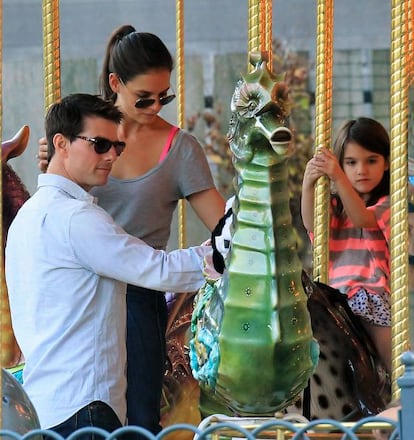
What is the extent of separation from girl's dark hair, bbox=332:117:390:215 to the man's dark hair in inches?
45.3

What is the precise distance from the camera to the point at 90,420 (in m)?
3.18

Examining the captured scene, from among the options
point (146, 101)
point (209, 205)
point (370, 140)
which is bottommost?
point (209, 205)

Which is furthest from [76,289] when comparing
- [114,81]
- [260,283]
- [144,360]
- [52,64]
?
[52,64]

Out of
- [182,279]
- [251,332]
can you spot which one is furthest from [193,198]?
[251,332]

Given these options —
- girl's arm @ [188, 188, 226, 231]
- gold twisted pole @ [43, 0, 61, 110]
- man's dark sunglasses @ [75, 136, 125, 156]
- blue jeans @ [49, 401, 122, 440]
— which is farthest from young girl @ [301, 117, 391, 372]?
blue jeans @ [49, 401, 122, 440]

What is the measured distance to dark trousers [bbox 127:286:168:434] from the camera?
3.66 m

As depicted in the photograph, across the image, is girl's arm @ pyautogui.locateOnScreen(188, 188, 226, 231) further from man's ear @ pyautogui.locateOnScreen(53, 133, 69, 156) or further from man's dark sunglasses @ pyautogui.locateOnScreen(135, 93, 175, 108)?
man's ear @ pyautogui.locateOnScreen(53, 133, 69, 156)

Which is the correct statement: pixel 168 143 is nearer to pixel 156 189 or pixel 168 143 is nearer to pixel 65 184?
pixel 156 189

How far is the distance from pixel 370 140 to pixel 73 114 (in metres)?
1.30

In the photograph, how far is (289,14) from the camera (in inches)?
324

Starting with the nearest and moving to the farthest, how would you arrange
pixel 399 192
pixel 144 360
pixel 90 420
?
pixel 399 192 → pixel 90 420 → pixel 144 360

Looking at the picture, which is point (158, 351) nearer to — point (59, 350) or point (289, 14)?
point (59, 350)

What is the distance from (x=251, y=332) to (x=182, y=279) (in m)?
0.49

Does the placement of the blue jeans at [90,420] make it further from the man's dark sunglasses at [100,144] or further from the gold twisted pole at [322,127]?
the gold twisted pole at [322,127]
